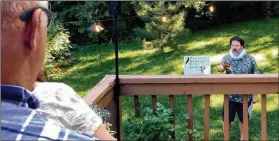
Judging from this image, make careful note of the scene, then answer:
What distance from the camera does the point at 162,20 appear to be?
283 inches

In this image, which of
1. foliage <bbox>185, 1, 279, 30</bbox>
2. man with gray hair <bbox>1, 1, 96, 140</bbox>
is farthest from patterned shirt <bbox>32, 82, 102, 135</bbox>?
foliage <bbox>185, 1, 279, 30</bbox>

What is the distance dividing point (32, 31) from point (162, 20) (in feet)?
22.1

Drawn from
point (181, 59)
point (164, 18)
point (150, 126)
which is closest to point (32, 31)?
point (150, 126)

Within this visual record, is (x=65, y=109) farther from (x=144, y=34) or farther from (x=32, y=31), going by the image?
(x=144, y=34)

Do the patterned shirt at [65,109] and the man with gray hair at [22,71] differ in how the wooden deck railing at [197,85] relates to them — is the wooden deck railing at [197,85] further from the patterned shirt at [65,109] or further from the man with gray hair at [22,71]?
the man with gray hair at [22,71]

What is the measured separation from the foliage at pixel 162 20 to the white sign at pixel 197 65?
4719mm

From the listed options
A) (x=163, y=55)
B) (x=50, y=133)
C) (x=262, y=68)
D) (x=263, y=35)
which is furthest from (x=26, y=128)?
(x=263, y=35)

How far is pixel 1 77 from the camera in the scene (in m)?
0.48

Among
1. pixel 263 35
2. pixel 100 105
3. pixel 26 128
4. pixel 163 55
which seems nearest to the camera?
pixel 26 128

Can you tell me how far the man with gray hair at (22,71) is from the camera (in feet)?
1.37

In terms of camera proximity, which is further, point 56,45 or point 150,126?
point 56,45

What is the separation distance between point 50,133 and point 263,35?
310 inches

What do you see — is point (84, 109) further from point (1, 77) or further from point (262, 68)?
point (262, 68)

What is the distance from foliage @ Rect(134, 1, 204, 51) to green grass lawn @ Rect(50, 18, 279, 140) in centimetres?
23
